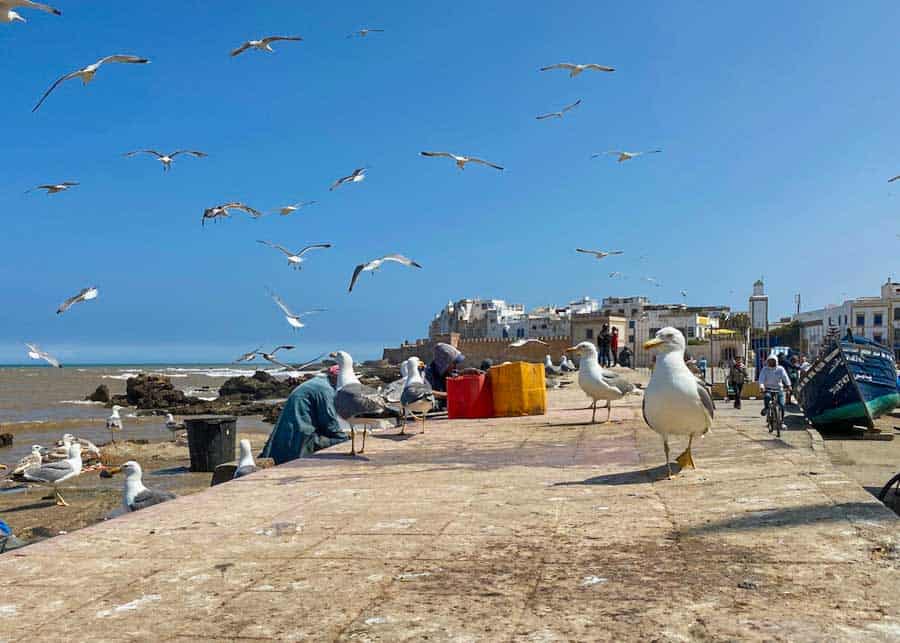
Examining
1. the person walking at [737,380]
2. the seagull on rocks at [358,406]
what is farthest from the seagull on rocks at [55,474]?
the person walking at [737,380]

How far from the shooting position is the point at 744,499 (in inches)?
182

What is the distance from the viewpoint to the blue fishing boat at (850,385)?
1600 centimetres

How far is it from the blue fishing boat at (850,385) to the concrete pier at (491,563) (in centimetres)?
1139

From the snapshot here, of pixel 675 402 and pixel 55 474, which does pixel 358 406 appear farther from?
pixel 55 474

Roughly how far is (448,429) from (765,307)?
43.1 ft

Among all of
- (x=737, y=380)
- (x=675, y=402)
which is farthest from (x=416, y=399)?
(x=737, y=380)

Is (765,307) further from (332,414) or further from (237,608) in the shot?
(237,608)

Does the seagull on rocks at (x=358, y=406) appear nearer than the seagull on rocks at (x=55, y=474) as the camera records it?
Yes

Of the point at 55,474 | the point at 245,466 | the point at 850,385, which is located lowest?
the point at 55,474

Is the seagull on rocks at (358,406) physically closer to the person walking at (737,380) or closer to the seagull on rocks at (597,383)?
the seagull on rocks at (597,383)

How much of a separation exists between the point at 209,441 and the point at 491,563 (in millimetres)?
10826

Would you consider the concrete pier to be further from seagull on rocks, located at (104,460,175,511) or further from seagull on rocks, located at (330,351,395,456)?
seagull on rocks, located at (330,351,395,456)

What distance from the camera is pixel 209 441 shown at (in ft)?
43.8

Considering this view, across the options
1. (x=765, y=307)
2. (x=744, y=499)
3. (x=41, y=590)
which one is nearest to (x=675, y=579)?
(x=744, y=499)
